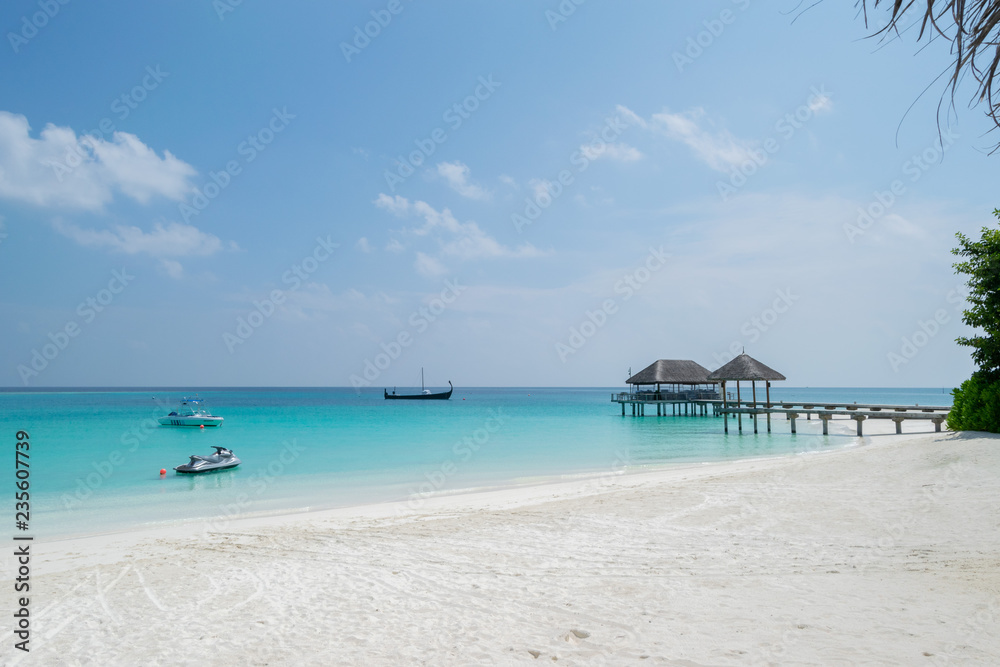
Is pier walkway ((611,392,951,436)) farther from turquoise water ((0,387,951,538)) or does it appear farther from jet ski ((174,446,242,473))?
jet ski ((174,446,242,473))

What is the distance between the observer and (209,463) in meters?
18.1

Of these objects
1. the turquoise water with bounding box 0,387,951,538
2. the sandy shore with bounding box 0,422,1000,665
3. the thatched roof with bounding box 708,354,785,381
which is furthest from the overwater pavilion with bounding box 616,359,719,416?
the sandy shore with bounding box 0,422,1000,665

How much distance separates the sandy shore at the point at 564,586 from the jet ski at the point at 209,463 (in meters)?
8.26

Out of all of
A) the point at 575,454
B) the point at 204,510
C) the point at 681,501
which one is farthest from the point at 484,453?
the point at 681,501

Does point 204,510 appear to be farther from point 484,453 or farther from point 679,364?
point 679,364

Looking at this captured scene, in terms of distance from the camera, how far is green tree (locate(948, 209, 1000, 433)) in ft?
46.4

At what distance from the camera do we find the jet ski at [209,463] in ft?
58.3

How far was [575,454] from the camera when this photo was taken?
22.6m

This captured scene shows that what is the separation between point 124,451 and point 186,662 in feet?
82.3

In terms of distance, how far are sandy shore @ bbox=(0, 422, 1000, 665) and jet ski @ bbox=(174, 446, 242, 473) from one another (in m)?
8.26

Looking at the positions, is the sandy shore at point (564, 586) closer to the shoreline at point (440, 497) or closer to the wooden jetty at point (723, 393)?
the shoreline at point (440, 497)

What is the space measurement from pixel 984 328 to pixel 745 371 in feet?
53.1

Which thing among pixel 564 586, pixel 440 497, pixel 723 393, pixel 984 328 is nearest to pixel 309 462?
pixel 440 497

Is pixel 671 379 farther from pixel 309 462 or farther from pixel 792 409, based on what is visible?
pixel 309 462
